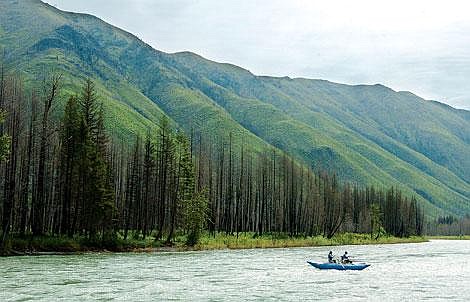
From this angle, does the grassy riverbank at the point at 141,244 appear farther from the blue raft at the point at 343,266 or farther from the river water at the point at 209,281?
the blue raft at the point at 343,266

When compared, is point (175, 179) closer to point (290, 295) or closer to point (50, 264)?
point (50, 264)

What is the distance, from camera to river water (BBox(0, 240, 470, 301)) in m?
38.6

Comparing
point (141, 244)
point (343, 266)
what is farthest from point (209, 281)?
point (141, 244)

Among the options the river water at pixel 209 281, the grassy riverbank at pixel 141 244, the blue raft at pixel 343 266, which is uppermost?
the grassy riverbank at pixel 141 244

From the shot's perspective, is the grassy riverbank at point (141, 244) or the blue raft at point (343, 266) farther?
the grassy riverbank at point (141, 244)

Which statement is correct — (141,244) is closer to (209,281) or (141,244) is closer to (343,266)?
(343,266)

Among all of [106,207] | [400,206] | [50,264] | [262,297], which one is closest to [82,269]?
[50,264]

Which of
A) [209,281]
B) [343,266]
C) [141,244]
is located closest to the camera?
[209,281]

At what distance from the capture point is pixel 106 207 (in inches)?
3049

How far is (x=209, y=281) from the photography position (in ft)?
153

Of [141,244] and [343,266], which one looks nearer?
[343,266]

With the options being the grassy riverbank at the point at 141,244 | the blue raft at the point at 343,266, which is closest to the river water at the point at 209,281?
the blue raft at the point at 343,266

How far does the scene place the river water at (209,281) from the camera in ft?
127

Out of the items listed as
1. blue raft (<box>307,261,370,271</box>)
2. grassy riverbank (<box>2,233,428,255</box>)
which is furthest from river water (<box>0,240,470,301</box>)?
grassy riverbank (<box>2,233,428,255</box>)
